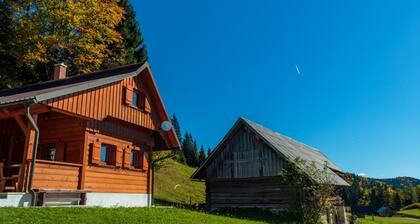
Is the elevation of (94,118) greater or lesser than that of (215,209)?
greater

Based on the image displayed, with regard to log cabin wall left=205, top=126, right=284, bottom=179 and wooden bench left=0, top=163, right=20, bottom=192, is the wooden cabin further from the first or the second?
log cabin wall left=205, top=126, right=284, bottom=179

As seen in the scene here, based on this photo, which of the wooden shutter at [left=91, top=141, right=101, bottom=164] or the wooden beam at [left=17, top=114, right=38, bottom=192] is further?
the wooden shutter at [left=91, top=141, right=101, bottom=164]

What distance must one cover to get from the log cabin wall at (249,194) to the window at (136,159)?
8383mm

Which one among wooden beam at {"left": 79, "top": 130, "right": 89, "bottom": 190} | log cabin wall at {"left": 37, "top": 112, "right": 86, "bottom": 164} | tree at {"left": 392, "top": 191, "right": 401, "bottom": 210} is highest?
log cabin wall at {"left": 37, "top": 112, "right": 86, "bottom": 164}

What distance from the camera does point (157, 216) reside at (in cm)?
1283

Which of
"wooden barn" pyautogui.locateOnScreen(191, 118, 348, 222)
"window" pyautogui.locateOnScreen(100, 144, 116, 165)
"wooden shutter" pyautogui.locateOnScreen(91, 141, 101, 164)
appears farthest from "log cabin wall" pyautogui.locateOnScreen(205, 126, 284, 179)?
"wooden shutter" pyautogui.locateOnScreen(91, 141, 101, 164)

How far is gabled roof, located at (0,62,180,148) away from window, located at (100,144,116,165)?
9.90ft

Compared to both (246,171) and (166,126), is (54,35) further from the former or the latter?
(246,171)

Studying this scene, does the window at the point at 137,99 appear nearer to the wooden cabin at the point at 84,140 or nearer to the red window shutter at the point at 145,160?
the wooden cabin at the point at 84,140

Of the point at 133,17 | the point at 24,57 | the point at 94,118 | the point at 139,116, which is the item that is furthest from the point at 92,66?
the point at 94,118

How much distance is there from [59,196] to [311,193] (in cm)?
1291

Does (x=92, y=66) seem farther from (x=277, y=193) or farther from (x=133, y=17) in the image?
(x=277, y=193)

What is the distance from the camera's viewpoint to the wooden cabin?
1289cm

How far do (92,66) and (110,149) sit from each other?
1421 centimetres
